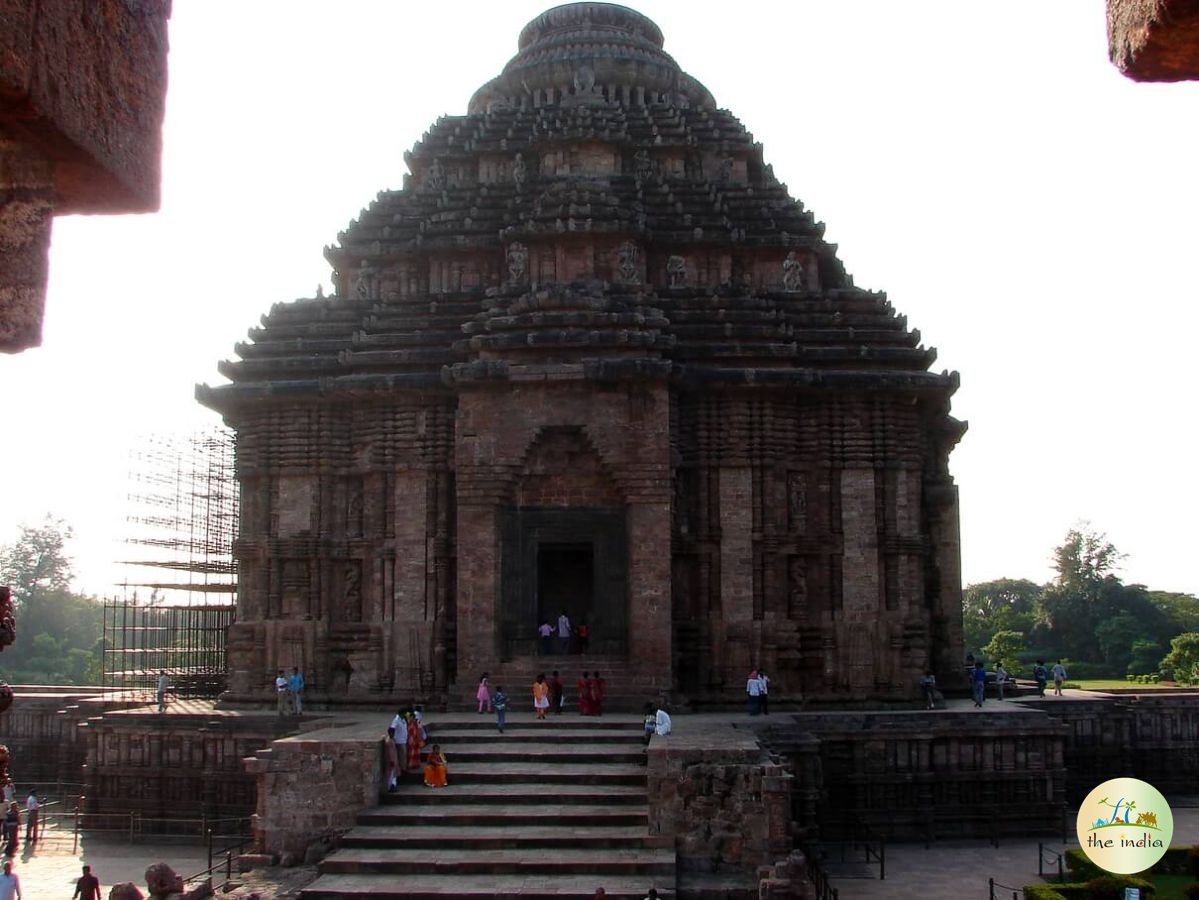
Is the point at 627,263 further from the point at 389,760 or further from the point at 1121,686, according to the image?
the point at 1121,686

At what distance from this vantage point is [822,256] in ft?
91.7

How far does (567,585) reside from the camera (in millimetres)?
26016

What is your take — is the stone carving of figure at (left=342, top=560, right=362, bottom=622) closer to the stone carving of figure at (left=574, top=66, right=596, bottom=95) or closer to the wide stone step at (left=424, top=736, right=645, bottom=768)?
the wide stone step at (left=424, top=736, right=645, bottom=768)

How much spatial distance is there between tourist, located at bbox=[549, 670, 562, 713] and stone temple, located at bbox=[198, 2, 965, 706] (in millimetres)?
1051

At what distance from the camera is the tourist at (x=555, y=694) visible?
21.4 metres

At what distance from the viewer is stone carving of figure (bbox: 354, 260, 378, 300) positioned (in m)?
27.5

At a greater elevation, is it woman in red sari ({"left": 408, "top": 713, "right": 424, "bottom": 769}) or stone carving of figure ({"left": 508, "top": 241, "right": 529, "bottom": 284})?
stone carving of figure ({"left": 508, "top": 241, "right": 529, "bottom": 284})

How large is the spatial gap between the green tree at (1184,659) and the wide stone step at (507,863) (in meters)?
39.4

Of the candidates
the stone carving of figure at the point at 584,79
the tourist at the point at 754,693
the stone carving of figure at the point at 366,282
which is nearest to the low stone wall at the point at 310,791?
the tourist at the point at 754,693

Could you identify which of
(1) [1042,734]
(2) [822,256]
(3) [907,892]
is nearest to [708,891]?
(3) [907,892]

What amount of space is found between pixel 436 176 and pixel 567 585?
1013 centimetres

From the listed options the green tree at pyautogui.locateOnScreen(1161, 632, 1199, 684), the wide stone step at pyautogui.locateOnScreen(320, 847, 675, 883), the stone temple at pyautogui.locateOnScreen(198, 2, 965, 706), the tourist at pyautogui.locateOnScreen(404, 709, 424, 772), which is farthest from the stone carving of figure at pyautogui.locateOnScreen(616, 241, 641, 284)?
the green tree at pyautogui.locateOnScreen(1161, 632, 1199, 684)

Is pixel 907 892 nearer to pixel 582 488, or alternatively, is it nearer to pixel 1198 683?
pixel 582 488

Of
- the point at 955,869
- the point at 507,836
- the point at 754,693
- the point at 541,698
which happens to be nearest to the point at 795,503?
the point at 754,693
